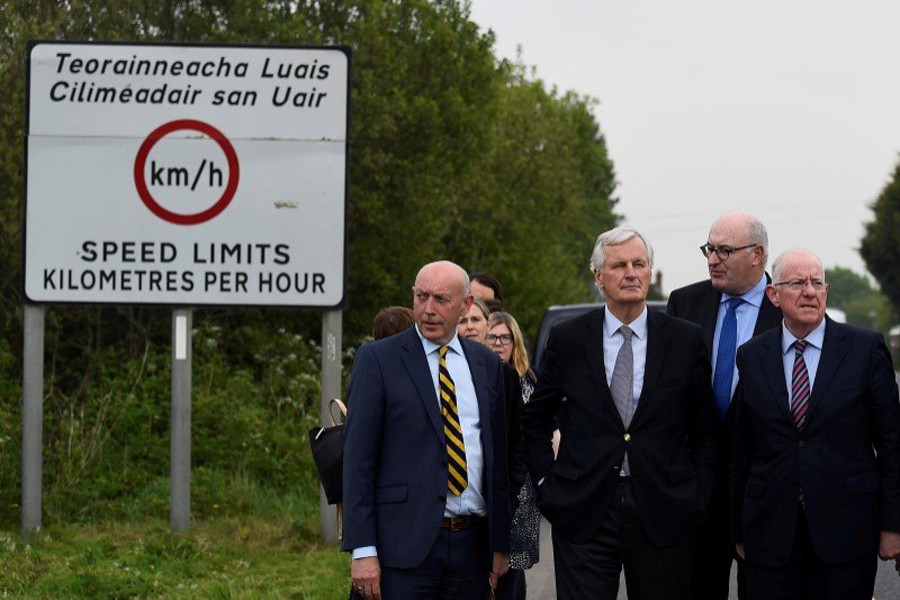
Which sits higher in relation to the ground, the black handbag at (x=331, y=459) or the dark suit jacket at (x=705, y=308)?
the dark suit jacket at (x=705, y=308)

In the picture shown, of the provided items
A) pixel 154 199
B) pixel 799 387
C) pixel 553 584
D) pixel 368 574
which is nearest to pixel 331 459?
pixel 368 574

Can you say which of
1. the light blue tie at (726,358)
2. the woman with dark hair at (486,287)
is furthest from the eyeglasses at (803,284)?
the woman with dark hair at (486,287)

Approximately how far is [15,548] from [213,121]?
3.25 metres

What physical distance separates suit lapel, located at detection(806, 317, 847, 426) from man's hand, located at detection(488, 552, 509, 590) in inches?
49.8

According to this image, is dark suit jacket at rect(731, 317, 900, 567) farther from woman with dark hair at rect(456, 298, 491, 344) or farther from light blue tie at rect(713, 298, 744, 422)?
woman with dark hair at rect(456, 298, 491, 344)

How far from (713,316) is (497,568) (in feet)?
5.20

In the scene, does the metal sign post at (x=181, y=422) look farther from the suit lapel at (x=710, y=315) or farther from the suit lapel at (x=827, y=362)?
the suit lapel at (x=827, y=362)

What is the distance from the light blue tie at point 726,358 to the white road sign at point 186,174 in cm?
520

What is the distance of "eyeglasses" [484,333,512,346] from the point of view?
27.9ft

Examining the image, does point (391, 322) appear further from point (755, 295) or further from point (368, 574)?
point (755, 295)

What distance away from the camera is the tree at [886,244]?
9244 cm

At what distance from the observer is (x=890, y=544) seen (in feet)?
21.0

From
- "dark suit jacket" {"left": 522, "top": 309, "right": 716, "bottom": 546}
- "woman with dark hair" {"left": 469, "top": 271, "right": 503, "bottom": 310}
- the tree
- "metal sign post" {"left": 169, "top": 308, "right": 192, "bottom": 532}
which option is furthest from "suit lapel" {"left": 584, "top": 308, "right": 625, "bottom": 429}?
the tree

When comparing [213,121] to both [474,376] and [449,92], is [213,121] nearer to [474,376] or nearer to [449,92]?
[474,376]
